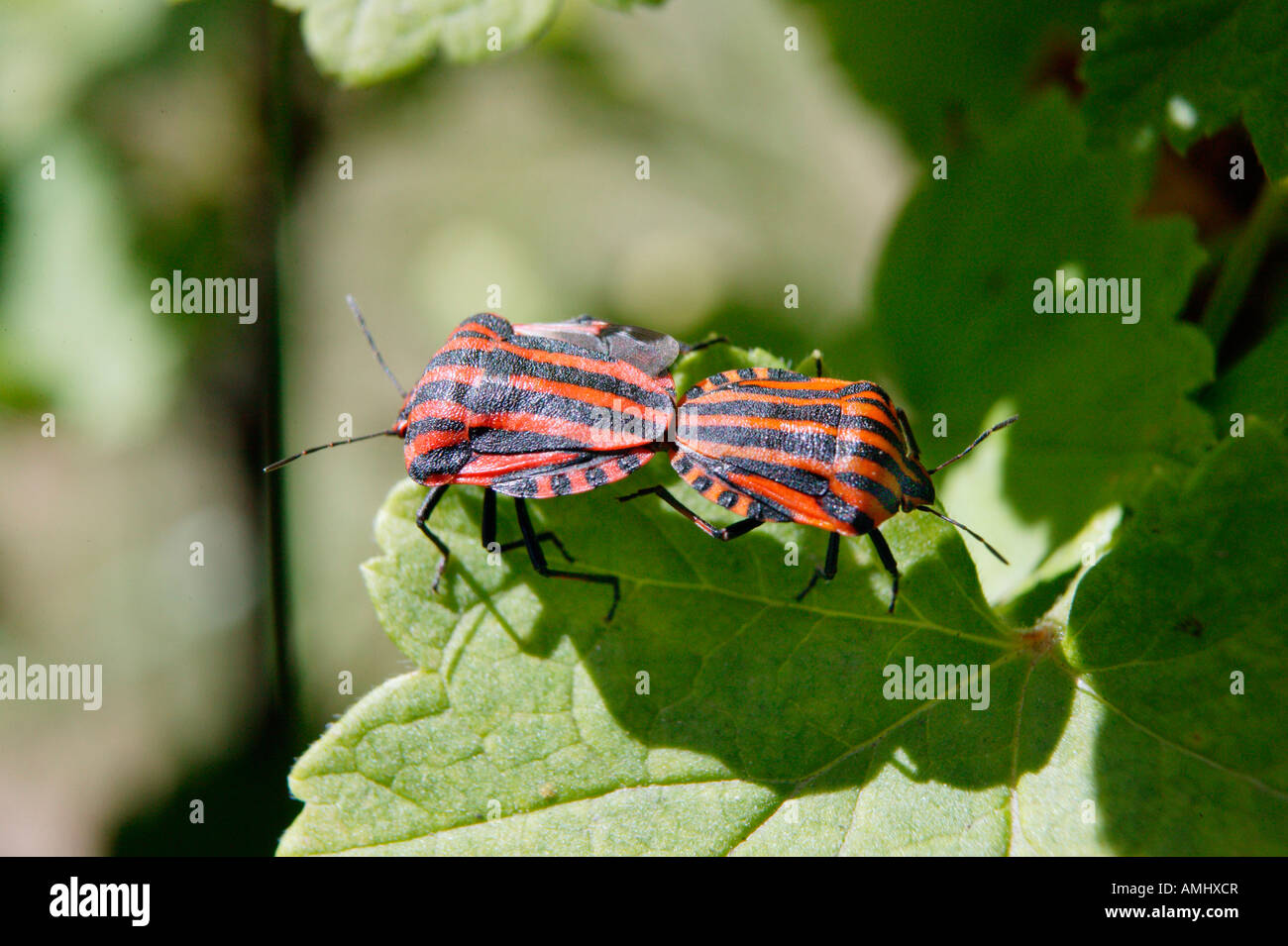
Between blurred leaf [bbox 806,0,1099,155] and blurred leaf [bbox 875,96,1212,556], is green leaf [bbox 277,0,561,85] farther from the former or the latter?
blurred leaf [bbox 806,0,1099,155]

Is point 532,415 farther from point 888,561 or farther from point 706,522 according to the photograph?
point 888,561

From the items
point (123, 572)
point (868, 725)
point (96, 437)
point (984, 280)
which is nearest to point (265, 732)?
point (123, 572)

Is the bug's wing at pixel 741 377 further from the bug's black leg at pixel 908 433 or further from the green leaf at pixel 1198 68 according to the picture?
the green leaf at pixel 1198 68

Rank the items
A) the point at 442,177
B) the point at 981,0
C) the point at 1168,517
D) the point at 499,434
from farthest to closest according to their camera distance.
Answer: the point at 442,177
the point at 981,0
the point at 499,434
the point at 1168,517

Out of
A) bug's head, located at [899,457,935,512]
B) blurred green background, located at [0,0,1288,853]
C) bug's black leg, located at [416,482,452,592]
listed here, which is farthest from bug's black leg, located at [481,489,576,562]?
blurred green background, located at [0,0,1288,853]

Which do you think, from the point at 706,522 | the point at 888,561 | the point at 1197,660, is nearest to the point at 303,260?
the point at 706,522

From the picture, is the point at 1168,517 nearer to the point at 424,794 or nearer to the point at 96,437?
the point at 424,794
